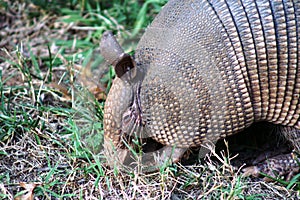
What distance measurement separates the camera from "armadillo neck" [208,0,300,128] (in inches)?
173

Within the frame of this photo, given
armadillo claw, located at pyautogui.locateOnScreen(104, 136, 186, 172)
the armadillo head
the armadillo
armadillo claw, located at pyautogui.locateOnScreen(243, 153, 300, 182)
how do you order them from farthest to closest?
armadillo claw, located at pyautogui.locateOnScreen(243, 153, 300, 182), armadillo claw, located at pyautogui.locateOnScreen(104, 136, 186, 172), the armadillo, the armadillo head

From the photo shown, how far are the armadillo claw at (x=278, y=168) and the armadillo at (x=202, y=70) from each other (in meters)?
0.66

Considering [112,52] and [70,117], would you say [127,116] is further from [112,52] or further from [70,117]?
[70,117]

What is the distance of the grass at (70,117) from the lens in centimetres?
462

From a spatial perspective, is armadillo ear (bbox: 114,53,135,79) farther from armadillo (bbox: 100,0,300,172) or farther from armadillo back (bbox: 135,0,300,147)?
armadillo back (bbox: 135,0,300,147)

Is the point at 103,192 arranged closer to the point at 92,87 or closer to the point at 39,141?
the point at 39,141

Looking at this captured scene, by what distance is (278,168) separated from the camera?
4934 mm

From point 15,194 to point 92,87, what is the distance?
5.36 feet

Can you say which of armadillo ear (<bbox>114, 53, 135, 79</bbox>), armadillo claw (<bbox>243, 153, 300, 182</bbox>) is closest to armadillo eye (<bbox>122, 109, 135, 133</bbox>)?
armadillo ear (<bbox>114, 53, 135, 79</bbox>)

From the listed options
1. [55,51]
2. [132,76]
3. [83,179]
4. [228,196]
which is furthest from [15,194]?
[55,51]

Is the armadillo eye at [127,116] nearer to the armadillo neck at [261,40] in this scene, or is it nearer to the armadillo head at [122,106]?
the armadillo head at [122,106]

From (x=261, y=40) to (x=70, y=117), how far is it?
6.90ft

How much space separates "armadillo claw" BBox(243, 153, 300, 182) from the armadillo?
0.66 meters

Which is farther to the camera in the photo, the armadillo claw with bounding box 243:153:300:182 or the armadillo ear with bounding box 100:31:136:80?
the armadillo claw with bounding box 243:153:300:182
